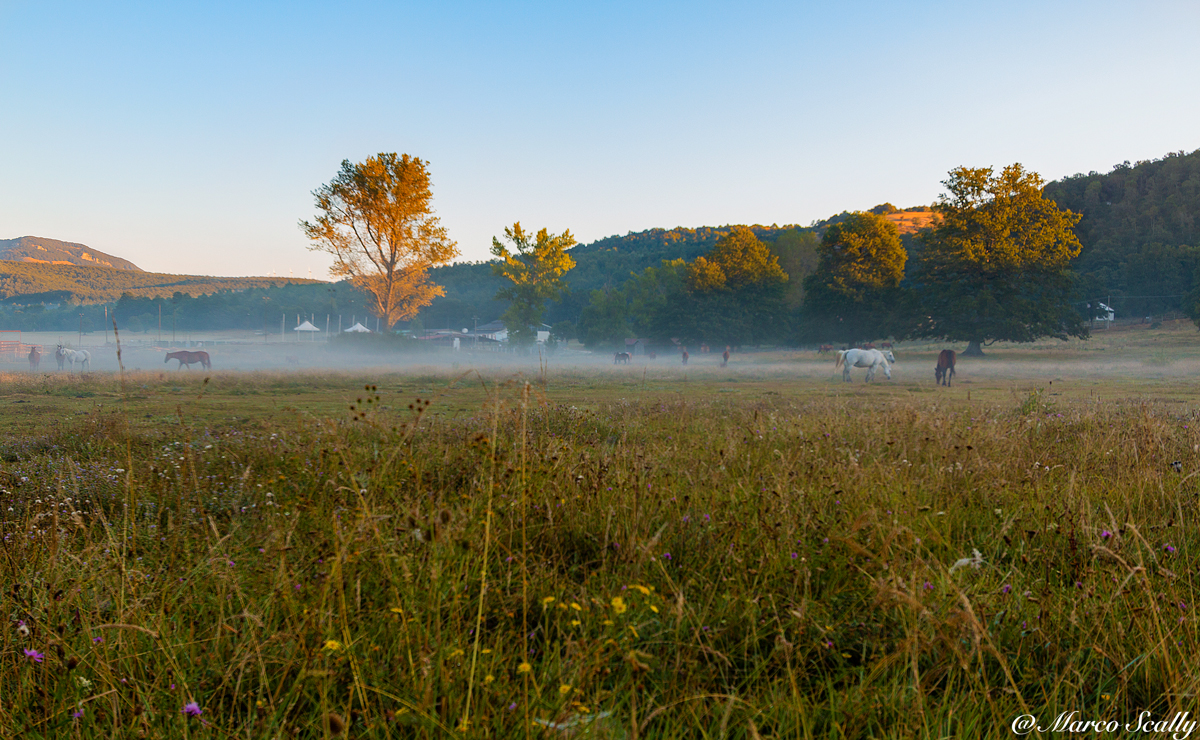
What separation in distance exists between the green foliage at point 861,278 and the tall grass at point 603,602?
41729mm

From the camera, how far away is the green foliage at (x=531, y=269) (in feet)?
196

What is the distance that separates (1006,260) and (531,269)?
128ft

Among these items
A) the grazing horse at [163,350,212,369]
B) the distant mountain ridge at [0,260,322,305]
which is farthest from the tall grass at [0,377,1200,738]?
the distant mountain ridge at [0,260,322,305]

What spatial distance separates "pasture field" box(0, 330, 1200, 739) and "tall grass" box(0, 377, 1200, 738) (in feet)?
0.06

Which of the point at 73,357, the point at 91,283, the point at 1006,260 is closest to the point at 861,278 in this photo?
the point at 1006,260

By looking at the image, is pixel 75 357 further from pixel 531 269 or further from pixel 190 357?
pixel 531 269

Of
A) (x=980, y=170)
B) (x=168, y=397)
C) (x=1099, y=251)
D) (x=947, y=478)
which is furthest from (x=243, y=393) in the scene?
(x=1099, y=251)

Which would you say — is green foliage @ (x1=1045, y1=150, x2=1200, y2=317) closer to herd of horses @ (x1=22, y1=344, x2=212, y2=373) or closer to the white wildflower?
the white wildflower

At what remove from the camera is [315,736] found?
1.83 meters

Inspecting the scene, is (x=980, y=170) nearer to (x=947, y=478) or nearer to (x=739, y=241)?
(x=739, y=241)

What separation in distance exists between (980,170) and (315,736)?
45.1 metres

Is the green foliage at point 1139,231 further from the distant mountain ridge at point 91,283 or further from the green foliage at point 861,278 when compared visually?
the distant mountain ridge at point 91,283

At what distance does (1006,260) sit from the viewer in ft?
121

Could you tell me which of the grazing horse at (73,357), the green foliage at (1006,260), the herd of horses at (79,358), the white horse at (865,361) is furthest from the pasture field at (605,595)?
the green foliage at (1006,260)
